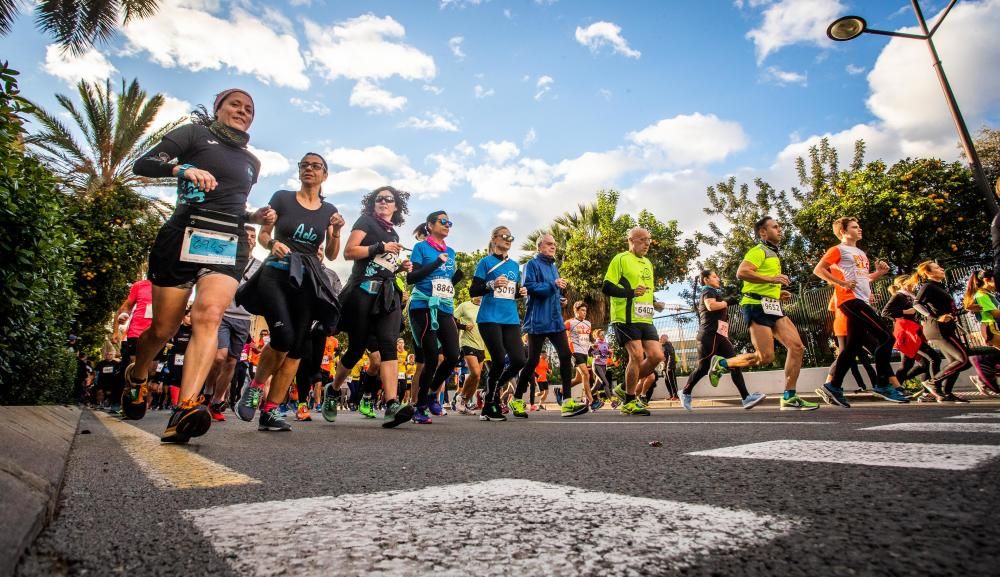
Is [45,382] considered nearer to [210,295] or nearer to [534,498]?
[210,295]

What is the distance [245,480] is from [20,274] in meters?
3.17

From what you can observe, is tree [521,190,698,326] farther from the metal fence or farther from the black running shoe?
the black running shoe

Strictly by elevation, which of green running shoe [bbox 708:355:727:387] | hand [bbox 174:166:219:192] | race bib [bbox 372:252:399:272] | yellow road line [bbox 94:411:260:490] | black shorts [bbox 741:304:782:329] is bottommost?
yellow road line [bbox 94:411:260:490]

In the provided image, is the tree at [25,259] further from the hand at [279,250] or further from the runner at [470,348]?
the runner at [470,348]

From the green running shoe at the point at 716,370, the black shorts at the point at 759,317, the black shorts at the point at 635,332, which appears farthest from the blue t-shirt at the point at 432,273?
the green running shoe at the point at 716,370

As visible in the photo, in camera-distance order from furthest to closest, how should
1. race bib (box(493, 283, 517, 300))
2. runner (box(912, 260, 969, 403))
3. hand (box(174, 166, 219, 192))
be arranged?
runner (box(912, 260, 969, 403)), race bib (box(493, 283, 517, 300)), hand (box(174, 166, 219, 192))

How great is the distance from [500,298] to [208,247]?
3438mm

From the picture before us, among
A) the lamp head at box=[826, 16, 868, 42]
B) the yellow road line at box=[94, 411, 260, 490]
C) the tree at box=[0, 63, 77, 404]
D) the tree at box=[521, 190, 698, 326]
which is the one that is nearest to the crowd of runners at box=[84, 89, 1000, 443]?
the yellow road line at box=[94, 411, 260, 490]

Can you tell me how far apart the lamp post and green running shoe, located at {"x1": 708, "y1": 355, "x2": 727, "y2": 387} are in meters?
4.55

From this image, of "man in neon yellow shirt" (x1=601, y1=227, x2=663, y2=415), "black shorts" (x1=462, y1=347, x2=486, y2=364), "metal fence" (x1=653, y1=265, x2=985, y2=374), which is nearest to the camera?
"man in neon yellow shirt" (x1=601, y1=227, x2=663, y2=415)

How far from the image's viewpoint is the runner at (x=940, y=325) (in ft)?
24.6

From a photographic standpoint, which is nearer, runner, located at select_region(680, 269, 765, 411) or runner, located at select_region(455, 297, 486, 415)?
runner, located at select_region(680, 269, 765, 411)

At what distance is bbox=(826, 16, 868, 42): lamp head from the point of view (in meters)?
9.26

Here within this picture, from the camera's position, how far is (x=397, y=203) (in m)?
5.89
